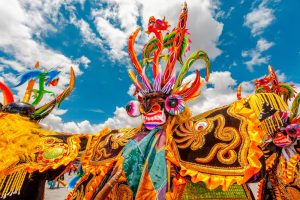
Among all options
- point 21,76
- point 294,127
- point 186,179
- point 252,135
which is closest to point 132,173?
point 186,179

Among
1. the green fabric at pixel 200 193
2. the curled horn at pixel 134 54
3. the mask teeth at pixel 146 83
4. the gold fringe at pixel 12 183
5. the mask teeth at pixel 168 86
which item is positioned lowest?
the green fabric at pixel 200 193

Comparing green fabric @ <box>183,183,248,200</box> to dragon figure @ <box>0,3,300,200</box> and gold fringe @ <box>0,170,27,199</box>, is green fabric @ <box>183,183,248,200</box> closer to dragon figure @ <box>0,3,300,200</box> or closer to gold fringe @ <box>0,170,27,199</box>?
dragon figure @ <box>0,3,300,200</box>

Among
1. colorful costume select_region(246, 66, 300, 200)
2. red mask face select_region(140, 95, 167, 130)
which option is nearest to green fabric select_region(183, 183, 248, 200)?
red mask face select_region(140, 95, 167, 130)

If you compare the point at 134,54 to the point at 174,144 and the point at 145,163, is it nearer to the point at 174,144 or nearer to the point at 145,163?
the point at 174,144

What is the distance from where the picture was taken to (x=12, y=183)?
3018mm

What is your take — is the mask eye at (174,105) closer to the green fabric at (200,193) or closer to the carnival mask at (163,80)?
the carnival mask at (163,80)

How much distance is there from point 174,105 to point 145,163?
70cm

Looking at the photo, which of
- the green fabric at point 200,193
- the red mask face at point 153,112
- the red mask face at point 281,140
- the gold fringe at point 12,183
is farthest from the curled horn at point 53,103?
the red mask face at point 281,140

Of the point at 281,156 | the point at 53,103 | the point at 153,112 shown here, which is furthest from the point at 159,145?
the point at 281,156

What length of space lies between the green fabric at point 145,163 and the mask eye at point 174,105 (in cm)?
32

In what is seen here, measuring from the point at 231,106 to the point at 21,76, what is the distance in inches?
136

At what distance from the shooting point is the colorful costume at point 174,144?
2.33 meters

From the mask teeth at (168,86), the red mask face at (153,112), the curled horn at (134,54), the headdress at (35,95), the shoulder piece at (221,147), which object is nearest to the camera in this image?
the shoulder piece at (221,147)

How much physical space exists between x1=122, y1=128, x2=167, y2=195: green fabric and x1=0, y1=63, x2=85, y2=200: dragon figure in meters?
1.08
